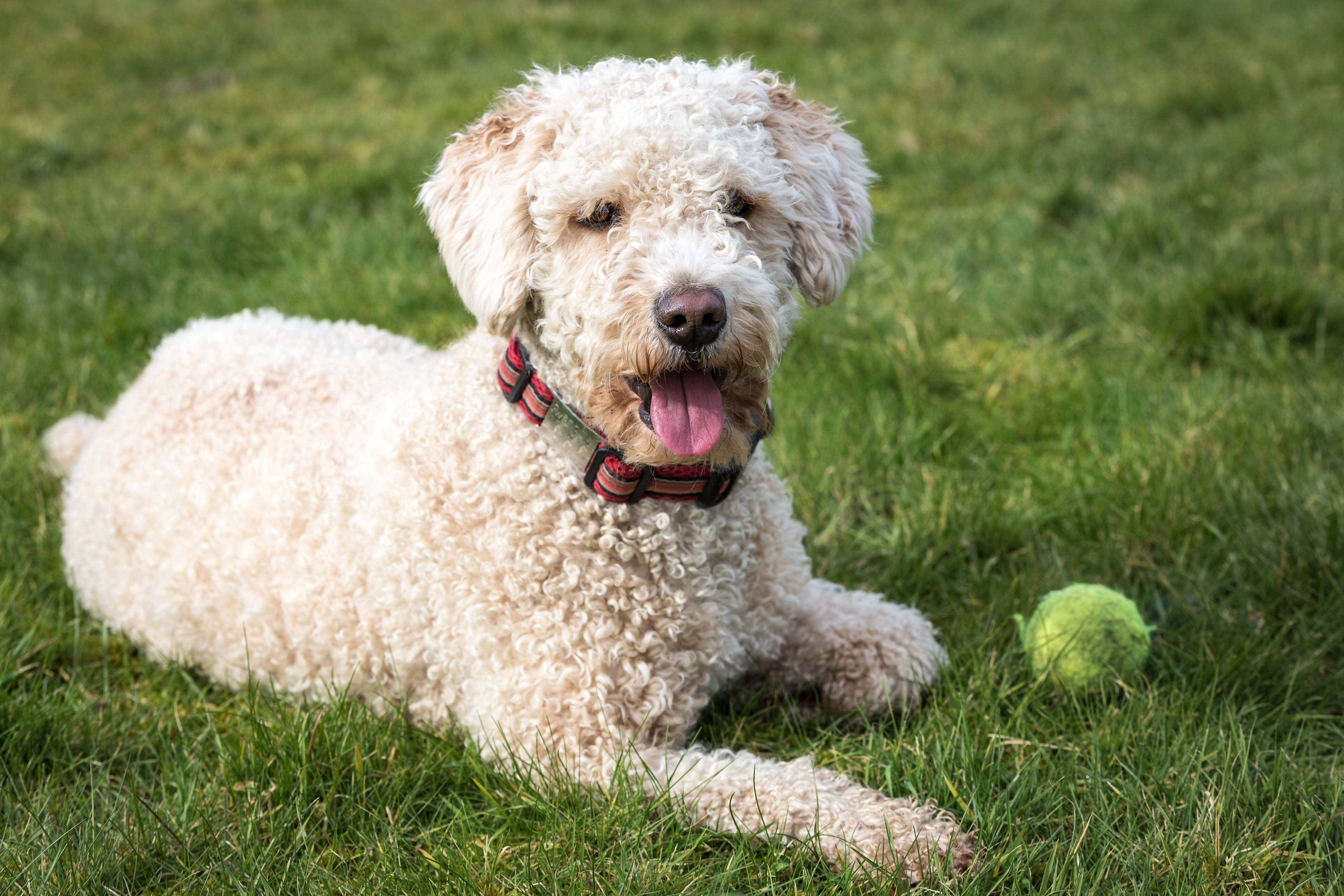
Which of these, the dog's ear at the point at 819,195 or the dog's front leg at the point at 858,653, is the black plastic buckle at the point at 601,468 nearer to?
the dog's ear at the point at 819,195

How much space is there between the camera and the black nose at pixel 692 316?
2.23 metres

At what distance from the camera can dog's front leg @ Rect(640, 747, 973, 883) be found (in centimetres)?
224

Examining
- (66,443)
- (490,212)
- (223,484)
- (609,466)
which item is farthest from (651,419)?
(66,443)

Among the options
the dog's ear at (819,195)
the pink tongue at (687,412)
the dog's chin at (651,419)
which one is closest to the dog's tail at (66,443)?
the dog's chin at (651,419)

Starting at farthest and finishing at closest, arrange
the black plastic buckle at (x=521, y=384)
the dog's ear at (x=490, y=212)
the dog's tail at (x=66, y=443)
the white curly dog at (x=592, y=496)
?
the dog's tail at (x=66, y=443) → the black plastic buckle at (x=521, y=384) → the dog's ear at (x=490, y=212) → the white curly dog at (x=592, y=496)

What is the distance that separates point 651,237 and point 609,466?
0.51 m

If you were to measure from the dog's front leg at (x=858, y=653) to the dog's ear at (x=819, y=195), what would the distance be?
853 millimetres

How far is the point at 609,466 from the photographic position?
2496 mm

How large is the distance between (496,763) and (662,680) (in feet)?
1.46

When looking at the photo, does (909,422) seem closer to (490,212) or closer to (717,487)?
(717,487)

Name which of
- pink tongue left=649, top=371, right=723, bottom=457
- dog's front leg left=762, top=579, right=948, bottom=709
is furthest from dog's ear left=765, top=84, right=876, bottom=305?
dog's front leg left=762, top=579, right=948, bottom=709

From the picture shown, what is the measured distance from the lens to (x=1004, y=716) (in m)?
2.74

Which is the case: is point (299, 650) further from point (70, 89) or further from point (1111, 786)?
point (70, 89)

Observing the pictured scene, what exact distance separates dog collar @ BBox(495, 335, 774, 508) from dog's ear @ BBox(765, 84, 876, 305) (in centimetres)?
33
